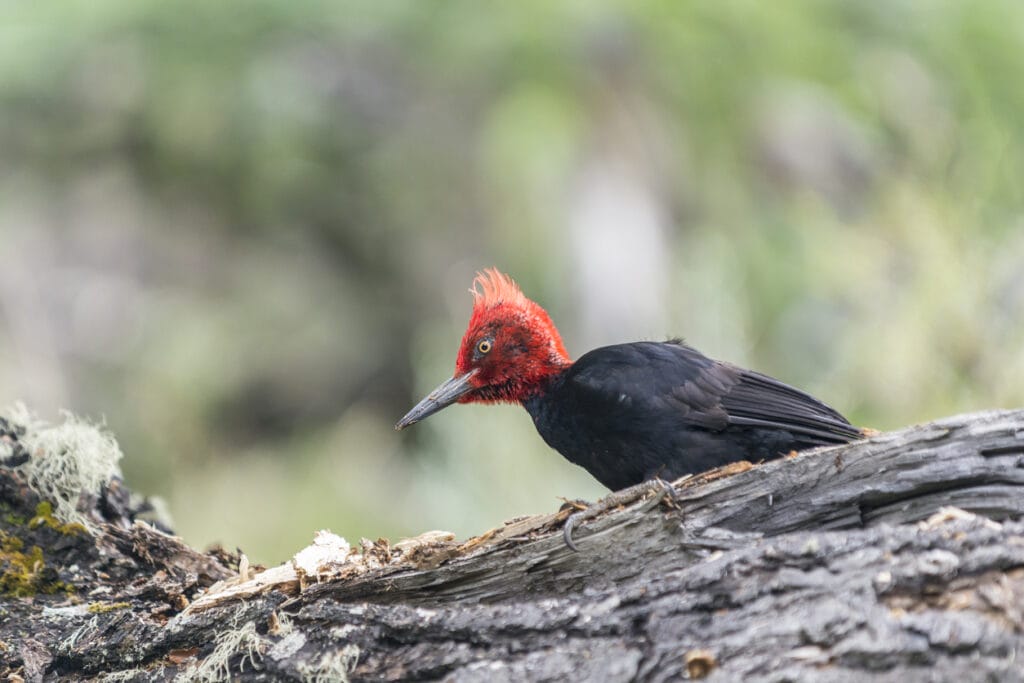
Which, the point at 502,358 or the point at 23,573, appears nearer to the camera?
the point at 23,573

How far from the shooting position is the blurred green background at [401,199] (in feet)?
22.2

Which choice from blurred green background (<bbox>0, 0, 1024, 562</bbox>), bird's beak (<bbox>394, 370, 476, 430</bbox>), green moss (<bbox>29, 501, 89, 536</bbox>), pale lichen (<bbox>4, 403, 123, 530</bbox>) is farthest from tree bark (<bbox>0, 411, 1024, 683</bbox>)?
blurred green background (<bbox>0, 0, 1024, 562</bbox>)

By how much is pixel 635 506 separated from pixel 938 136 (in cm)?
454

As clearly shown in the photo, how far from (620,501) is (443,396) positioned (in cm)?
134

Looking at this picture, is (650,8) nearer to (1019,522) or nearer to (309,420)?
(309,420)

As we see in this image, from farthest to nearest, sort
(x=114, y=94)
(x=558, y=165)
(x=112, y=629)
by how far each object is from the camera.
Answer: (x=114, y=94) → (x=558, y=165) → (x=112, y=629)

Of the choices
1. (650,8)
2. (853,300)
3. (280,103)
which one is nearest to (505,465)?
(853,300)

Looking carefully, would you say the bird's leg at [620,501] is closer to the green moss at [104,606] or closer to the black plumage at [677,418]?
the black plumage at [677,418]

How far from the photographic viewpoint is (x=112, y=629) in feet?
8.20

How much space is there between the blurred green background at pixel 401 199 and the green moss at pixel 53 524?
8.96ft

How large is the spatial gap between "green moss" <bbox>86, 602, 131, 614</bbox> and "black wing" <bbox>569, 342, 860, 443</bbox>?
1511mm

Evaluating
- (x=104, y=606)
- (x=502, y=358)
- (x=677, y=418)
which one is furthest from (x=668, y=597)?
(x=502, y=358)

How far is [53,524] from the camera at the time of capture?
2957 mm

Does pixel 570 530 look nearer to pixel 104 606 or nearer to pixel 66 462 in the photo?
pixel 104 606
